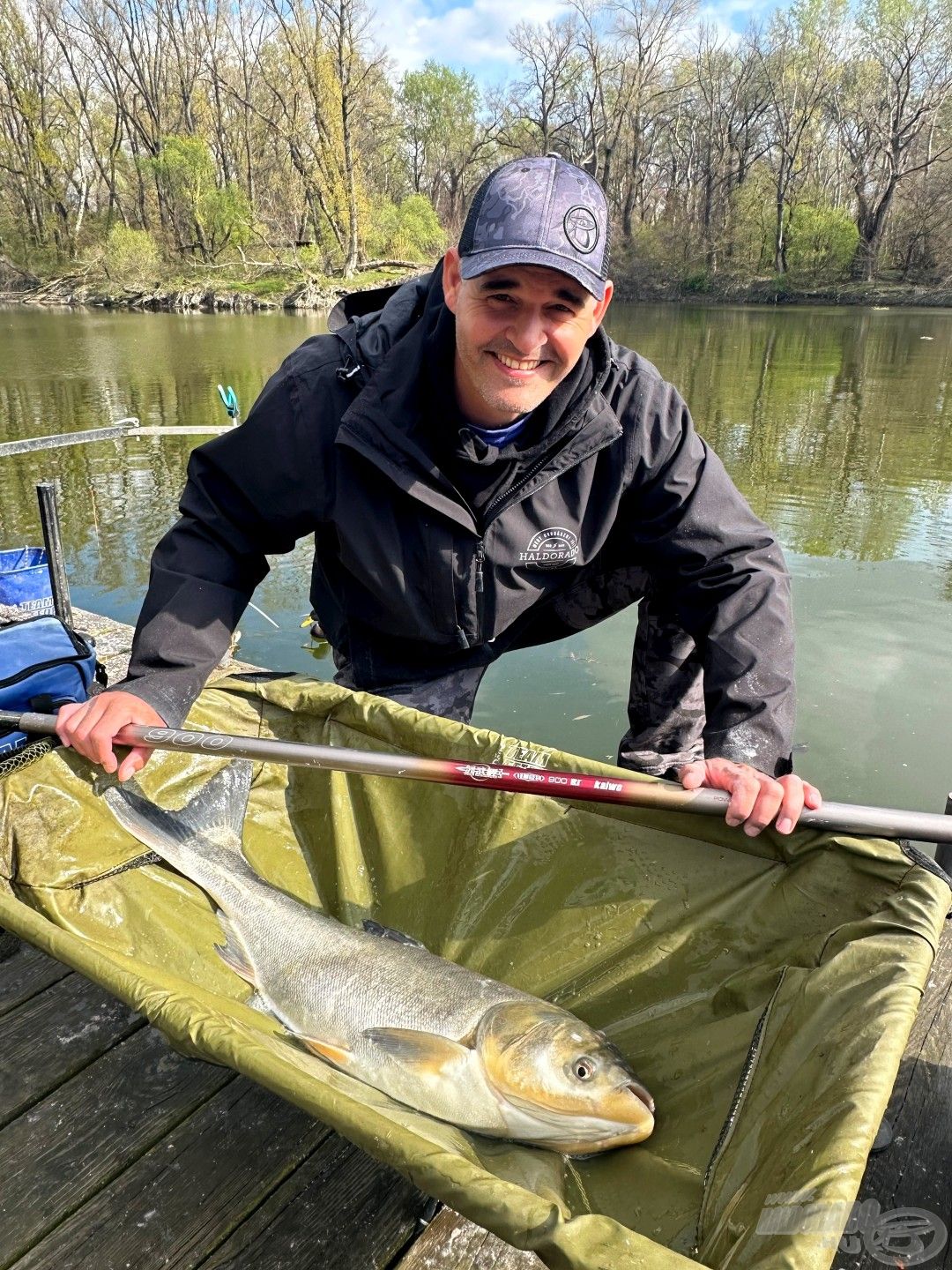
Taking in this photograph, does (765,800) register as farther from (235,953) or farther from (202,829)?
(202,829)

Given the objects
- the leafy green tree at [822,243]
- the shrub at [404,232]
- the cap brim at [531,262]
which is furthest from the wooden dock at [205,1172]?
the leafy green tree at [822,243]

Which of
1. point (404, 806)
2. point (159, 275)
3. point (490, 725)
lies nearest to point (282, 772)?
point (404, 806)

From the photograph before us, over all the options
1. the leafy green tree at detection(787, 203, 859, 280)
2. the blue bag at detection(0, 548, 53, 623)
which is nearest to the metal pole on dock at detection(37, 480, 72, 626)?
the blue bag at detection(0, 548, 53, 623)

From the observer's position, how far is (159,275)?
39250 millimetres

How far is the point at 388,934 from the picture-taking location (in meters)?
2.28

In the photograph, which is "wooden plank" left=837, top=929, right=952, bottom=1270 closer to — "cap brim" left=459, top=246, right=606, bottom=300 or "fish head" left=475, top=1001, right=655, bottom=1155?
"fish head" left=475, top=1001, right=655, bottom=1155

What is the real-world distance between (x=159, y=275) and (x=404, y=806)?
1669 inches

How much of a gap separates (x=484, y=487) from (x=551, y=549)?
1.04ft

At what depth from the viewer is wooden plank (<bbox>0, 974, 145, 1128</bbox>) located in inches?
79.0

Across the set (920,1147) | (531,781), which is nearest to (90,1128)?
(531,781)

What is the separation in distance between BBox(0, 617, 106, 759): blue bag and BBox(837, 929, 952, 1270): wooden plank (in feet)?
7.69

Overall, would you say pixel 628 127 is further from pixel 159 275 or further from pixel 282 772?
pixel 282 772

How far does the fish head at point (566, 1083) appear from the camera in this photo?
66.7 inches

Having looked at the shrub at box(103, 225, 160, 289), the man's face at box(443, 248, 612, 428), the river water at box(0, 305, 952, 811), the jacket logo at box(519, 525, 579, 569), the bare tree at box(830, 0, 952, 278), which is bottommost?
the river water at box(0, 305, 952, 811)
